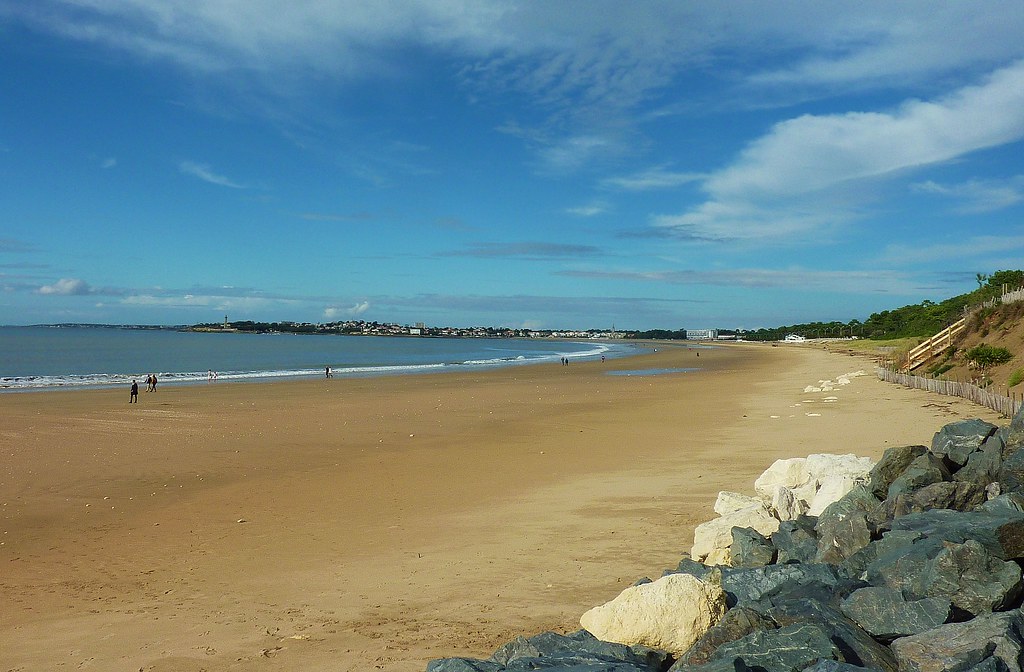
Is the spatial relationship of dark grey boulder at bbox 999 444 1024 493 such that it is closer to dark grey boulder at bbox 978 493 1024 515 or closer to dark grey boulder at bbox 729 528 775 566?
dark grey boulder at bbox 978 493 1024 515

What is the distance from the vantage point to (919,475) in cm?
779

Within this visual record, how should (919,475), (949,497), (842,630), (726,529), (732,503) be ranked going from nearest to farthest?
(842,630) → (949,497) → (919,475) → (726,529) → (732,503)

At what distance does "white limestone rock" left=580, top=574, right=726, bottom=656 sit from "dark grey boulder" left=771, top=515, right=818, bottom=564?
197cm

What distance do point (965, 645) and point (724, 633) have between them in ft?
4.64

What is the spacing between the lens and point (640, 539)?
950cm

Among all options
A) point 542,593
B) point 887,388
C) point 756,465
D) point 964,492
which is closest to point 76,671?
point 542,593

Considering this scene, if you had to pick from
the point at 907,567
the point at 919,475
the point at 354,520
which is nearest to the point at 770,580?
the point at 907,567

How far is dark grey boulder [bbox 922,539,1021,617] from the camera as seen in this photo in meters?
4.93

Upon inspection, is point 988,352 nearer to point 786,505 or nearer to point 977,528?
point 786,505

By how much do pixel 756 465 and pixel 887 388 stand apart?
1807 cm

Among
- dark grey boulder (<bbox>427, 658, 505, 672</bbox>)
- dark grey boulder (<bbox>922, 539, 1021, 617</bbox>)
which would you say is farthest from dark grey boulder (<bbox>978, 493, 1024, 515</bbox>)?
dark grey boulder (<bbox>427, 658, 505, 672</bbox>)

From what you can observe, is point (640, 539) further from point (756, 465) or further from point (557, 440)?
point (557, 440)

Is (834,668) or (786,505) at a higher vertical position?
(834,668)

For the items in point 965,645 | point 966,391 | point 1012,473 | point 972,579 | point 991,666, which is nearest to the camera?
point 991,666
